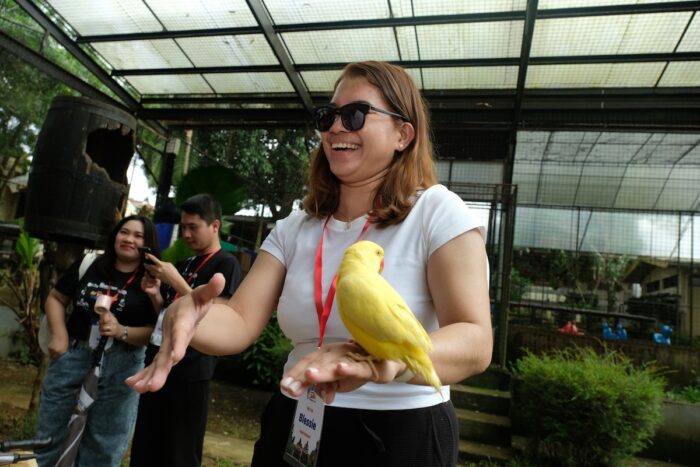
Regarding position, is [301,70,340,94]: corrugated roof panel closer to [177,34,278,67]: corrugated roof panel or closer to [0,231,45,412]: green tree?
[177,34,278,67]: corrugated roof panel

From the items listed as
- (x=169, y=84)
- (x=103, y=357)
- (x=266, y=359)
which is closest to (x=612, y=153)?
(x=266, y=359)

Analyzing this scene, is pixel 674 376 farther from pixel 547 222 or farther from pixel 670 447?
pixel 547 222

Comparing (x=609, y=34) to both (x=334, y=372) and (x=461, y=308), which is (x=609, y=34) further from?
(x=334, y=372)

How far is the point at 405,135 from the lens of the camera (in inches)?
57.6

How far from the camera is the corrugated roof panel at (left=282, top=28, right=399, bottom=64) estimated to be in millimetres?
5328

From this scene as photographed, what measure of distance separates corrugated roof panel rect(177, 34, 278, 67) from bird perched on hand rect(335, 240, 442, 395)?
5.28m

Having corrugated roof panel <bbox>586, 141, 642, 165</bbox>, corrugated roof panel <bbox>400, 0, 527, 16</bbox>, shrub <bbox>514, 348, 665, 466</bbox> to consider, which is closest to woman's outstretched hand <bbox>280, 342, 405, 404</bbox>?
shrub <bbox>514, 348, 665, 466</bbox>

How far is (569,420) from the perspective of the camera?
187 inches

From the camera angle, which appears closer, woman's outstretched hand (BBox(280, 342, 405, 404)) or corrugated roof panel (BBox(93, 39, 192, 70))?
woman's outstretched hand (BBox(280, 342, 405, 404))

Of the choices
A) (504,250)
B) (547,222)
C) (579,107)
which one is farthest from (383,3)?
(547,222)

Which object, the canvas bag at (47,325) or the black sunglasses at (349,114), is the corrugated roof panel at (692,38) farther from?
the canvas bag at (47,325)

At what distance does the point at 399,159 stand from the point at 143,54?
5869mm

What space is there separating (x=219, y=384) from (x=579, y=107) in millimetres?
6299

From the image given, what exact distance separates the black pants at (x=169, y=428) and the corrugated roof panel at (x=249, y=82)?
169 inches
